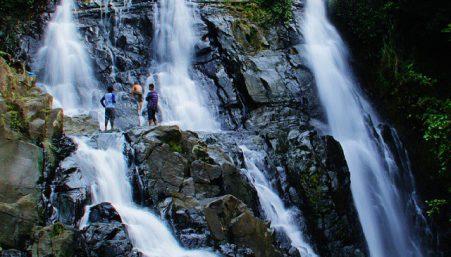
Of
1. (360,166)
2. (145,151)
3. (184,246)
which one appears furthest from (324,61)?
(184,246)

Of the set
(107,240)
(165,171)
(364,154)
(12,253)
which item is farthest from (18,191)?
(364,154)

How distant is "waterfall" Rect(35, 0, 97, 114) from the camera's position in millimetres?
16453

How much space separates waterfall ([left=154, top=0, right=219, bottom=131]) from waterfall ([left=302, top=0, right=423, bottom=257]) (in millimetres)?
→ 4813

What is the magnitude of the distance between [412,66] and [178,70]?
31.2 feet

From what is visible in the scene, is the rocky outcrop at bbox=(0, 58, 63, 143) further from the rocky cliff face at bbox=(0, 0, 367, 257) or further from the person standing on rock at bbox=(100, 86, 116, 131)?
the person standing on rock at bbox=(100, 86, 116, 131)

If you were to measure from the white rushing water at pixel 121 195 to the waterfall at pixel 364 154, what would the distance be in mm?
7456

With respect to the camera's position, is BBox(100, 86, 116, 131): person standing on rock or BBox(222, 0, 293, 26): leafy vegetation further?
BBox(222, 0, 293, 26): leafy vegetation

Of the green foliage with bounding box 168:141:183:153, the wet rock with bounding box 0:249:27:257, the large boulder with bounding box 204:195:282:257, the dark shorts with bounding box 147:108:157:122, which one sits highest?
the dark shorts with bounding box 147:108:157:122

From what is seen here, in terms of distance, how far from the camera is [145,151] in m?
11.6

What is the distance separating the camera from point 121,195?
36.6 feet

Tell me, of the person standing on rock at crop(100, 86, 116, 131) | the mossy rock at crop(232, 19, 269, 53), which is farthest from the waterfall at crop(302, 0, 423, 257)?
the person standing on rock at crop(100, 86, 116, 131)

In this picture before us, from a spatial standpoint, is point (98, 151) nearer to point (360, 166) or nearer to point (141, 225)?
point (141, 225)

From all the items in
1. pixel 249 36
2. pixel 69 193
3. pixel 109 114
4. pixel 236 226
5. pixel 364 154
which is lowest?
pixel 236 226

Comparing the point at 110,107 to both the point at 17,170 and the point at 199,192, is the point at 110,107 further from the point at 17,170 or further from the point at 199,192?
the point at 17,170
